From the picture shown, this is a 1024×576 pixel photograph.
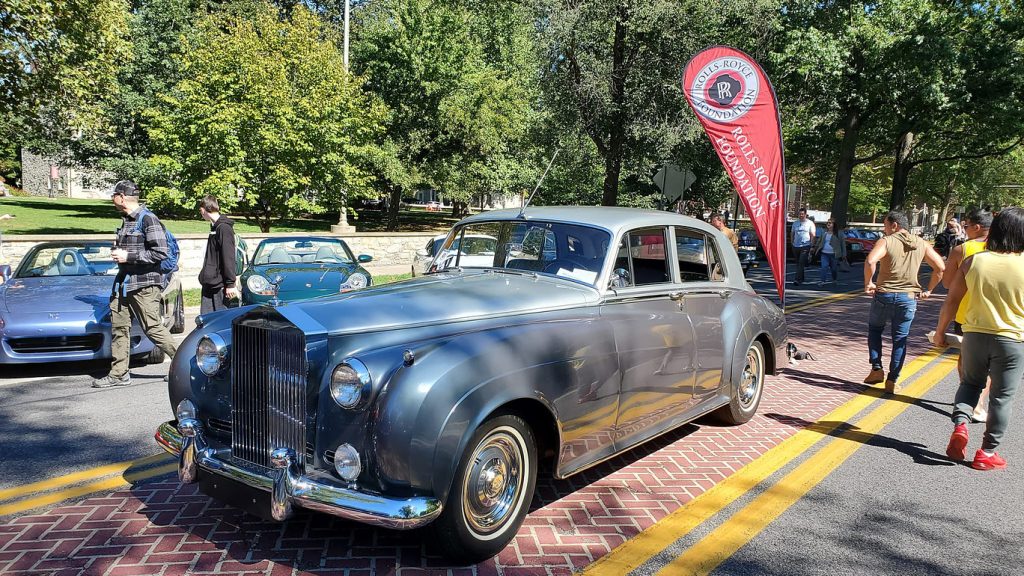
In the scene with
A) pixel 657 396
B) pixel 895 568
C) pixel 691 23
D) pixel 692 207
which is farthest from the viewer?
pixel 692 207

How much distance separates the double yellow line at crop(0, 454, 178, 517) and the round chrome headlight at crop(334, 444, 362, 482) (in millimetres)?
2105

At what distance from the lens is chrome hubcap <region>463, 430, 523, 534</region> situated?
3182 mm

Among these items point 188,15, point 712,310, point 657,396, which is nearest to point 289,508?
point 657,396

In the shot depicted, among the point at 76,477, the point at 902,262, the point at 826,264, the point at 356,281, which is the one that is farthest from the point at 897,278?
the point at 826,264

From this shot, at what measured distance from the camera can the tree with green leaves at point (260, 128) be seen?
15414 mm

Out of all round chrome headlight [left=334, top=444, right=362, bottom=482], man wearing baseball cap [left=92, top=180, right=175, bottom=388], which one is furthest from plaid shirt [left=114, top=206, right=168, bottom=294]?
round chrome headlight [left=334, top=444, right=362, bottom=482]

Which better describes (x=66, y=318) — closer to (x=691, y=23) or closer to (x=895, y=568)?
(x=895, y=568)

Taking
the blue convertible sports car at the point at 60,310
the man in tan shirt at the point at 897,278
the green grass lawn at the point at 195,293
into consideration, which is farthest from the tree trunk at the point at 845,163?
the blue convertible sports car at the point at 60,310

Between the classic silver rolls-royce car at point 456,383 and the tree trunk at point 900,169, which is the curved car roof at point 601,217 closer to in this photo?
the classic silver rolls-royce car at point 456,383

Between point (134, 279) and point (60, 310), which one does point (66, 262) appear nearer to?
point (60, 310)

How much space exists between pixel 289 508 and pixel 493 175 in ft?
94.9

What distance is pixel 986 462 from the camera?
4816 millimetres

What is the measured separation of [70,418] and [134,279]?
1443 millimetres

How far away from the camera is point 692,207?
34.3m
